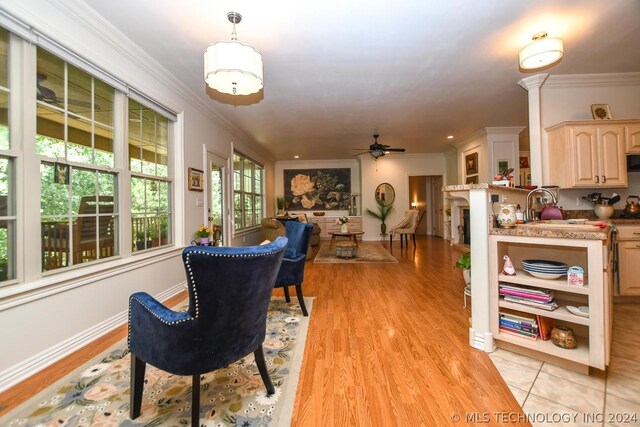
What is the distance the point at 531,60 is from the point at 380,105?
1.92 meters

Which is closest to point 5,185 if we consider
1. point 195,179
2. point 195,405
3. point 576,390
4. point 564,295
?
point 195,405

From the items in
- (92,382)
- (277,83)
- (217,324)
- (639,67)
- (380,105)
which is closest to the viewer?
(217,324)

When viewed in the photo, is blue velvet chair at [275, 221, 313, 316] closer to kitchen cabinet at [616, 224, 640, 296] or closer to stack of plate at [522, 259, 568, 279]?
stack of plate at [522, 259, 568, 279]

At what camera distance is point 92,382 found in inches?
62.8

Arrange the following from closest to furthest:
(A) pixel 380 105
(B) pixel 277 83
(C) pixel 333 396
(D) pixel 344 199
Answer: (C) pixel 333 396
(B) pixel 277 83
(A) pixel 380 105
(D) pixel 344 199

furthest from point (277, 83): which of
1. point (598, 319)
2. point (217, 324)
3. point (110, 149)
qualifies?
point (598, 319)

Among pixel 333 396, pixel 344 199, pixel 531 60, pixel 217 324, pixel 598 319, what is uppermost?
pixel 531 60

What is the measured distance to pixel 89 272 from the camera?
6.77ft

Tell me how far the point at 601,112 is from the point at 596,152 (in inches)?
21.9

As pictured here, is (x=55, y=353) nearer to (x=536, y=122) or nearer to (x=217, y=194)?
(x=217, y=194)

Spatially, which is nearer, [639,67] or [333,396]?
[333,396]

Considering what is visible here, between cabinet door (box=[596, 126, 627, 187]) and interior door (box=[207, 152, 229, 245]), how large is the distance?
493cm

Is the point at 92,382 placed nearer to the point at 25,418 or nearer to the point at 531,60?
the point at 25,418

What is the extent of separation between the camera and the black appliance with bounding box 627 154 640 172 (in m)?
2.98
